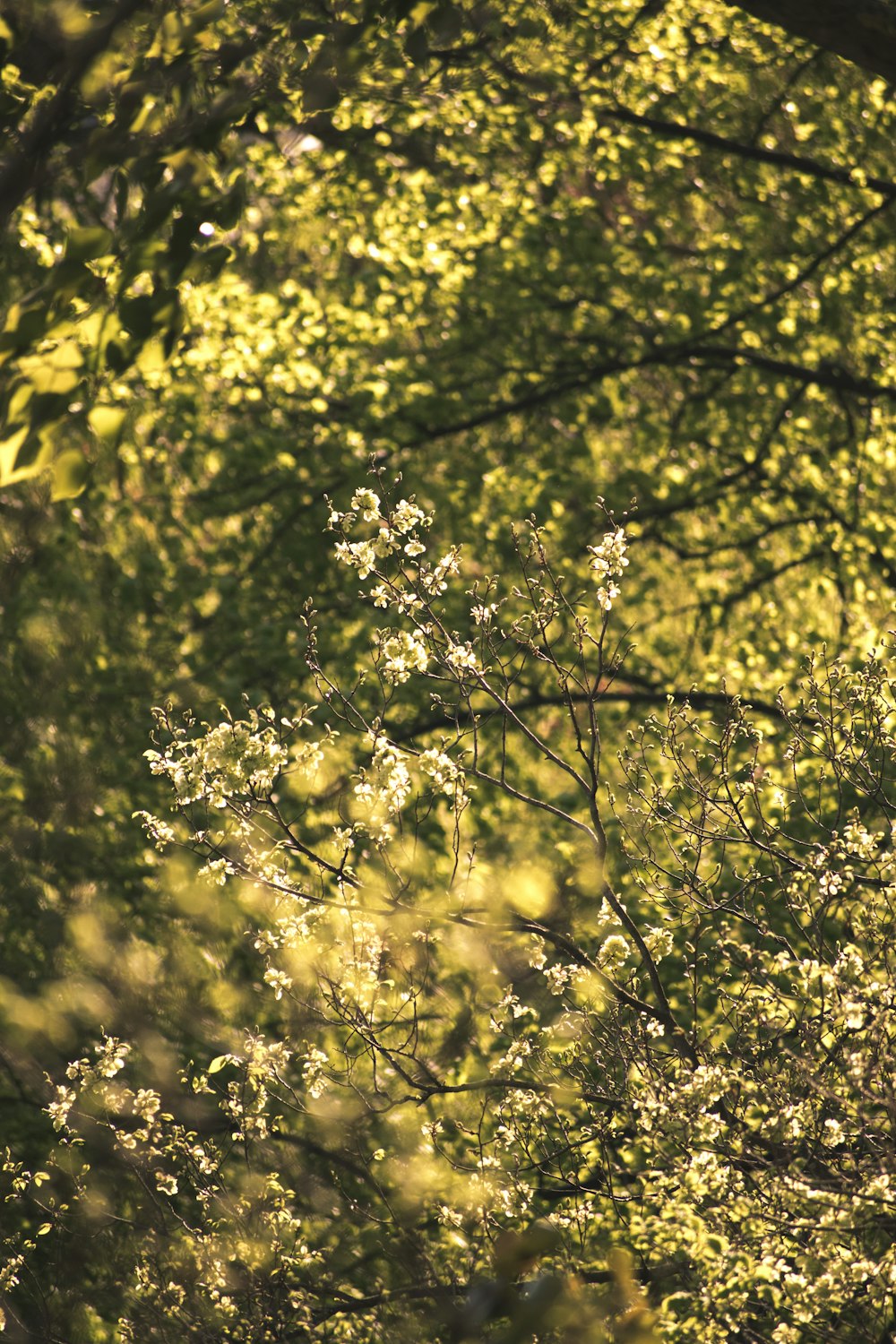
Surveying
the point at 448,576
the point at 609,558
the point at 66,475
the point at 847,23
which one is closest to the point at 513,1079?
the point at 609,558

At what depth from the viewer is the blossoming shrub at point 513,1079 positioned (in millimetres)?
3230

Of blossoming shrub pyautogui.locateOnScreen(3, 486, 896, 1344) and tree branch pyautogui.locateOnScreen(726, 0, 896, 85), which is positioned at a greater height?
tree branch pyautogui.locateOnScreen(726, 0, 896, 85)

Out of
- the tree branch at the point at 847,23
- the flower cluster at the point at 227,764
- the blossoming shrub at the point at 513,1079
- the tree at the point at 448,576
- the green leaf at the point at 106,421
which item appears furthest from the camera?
the tree at the point at 448,576

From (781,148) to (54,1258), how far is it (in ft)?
29.8

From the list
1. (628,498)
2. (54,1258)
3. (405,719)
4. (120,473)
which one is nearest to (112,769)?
(405,719)

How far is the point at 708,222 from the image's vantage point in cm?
1062

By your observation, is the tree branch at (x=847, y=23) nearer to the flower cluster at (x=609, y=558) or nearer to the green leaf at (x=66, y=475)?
the flower cluster at (x=609, y=558)

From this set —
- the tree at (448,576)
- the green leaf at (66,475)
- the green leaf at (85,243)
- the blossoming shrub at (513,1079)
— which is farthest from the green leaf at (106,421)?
the tree at (448,576)

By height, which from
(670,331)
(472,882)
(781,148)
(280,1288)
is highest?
(781,148)

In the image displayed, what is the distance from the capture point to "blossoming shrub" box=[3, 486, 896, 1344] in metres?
3.23

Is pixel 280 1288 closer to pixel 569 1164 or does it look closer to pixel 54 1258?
pixel 569 1164

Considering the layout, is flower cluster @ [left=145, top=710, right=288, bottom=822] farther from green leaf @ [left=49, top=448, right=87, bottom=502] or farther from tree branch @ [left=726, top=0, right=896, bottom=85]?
tree branch @ [left=726, top=0, right=896, bottom=85]

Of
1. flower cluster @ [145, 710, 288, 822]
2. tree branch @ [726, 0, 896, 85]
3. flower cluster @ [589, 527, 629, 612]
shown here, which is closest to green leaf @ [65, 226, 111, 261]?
flower cluster @ [145, 710, 288, 822]

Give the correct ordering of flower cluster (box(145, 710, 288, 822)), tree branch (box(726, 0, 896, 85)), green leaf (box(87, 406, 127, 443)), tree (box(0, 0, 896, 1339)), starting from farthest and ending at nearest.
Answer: tree (box(0, 0, 896, 1339)) < tree branch (box(726, 0, 896, 85)) < flower cluster (box(145, 710, 288, 822)) < green leaf (box(87, 406, 127, 443))
